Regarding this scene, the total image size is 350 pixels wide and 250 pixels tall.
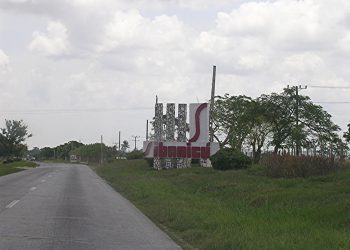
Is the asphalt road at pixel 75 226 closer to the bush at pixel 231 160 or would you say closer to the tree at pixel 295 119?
the bush at pixel 231 160

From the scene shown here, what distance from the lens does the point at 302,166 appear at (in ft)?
83.9

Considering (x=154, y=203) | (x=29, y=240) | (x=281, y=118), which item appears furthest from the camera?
(x=281, y=118)

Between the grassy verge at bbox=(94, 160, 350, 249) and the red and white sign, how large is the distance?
76.2 feet

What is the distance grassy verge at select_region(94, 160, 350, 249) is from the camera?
1120 centimetres

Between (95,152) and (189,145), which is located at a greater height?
(95,152)

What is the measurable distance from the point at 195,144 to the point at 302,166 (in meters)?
23.4

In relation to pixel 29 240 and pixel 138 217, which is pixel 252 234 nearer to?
pixel 29 240

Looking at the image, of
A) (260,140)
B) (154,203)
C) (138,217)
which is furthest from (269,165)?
(260,140)

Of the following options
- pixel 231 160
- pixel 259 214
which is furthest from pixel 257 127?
pixel 259 214

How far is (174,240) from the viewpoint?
12.4 m

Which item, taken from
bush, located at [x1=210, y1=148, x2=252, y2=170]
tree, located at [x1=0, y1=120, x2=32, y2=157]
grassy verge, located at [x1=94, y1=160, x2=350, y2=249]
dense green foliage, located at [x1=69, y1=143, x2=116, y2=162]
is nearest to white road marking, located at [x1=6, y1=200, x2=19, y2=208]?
→ grassy verge, located at [x1=94, y1=160, x2=350, y2=249]

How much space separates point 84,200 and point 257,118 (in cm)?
3232

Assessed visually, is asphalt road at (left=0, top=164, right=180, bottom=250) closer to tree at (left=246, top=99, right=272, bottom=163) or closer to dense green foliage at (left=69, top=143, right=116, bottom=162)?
tree at (left=246, top=99, right=272, bottom=163)

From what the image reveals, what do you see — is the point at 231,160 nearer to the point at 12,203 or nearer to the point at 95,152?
the point at 12,203
